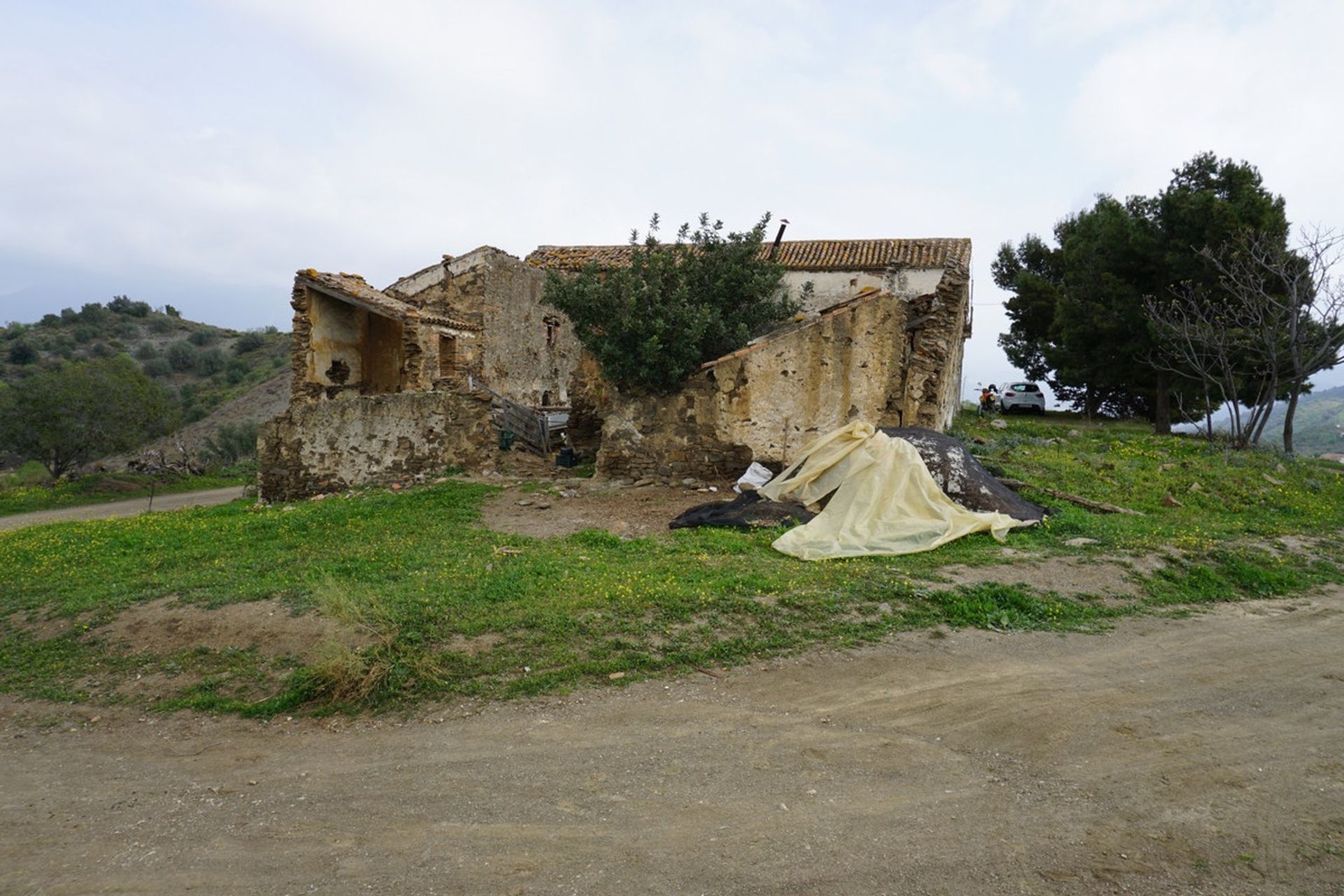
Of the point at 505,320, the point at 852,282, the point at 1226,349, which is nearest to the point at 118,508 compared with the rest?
the point at 505,320

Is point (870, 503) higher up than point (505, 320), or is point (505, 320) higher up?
point (505, 320)

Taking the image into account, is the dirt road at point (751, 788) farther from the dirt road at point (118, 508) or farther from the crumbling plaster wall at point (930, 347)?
the dirt road at point (118, 508)

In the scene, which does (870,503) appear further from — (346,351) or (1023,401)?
Answer: (1023,401)

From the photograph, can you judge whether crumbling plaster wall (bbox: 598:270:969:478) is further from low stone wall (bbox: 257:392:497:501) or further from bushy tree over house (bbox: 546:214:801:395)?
low stone wall (bbox: 257:392:497:501)

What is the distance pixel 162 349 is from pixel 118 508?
106ft

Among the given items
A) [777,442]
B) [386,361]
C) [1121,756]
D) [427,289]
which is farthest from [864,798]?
[427,289]

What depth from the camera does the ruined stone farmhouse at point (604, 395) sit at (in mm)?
12508

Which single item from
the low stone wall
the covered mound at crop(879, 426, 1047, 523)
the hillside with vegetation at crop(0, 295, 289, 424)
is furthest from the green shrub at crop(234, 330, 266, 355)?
the covered mound at crop(879, 426, 1047, 523)

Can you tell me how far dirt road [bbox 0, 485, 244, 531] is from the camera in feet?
57.6

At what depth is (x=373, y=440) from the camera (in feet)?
46.1

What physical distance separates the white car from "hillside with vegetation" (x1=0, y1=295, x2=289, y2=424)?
121 feet

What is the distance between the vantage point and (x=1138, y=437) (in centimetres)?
2036

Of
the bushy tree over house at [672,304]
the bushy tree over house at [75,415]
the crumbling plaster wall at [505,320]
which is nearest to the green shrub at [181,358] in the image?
the bushy tree over house at [75,415]

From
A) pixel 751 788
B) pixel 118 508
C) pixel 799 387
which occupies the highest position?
pixel 799 387
